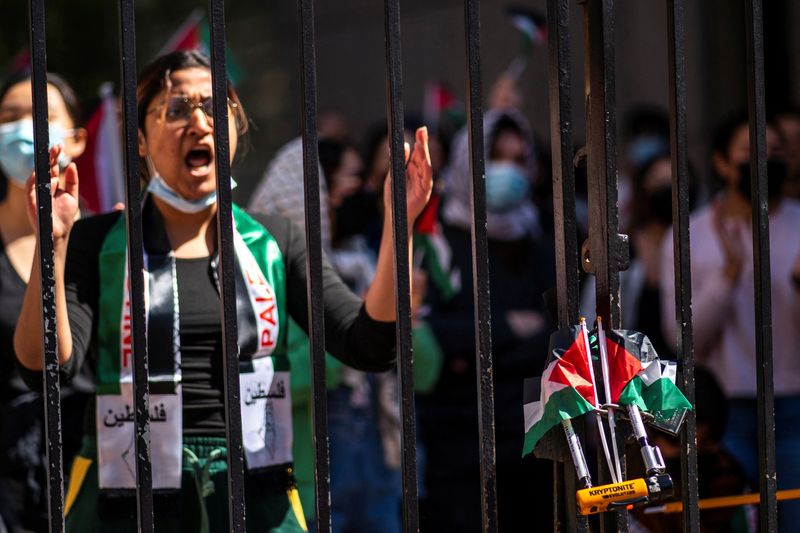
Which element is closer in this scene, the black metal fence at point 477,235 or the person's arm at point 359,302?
the black metal fence at point 477,235

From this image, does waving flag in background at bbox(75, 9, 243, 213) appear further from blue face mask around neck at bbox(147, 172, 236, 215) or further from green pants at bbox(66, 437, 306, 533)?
green pants at bbox(66, 437, 306, 533)

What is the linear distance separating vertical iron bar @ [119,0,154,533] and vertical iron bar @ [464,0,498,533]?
0.59 m

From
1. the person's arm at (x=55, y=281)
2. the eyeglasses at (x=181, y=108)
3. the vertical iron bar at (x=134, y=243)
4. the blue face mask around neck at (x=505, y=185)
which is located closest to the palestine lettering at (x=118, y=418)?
the person's arm at (x=55, y=281)

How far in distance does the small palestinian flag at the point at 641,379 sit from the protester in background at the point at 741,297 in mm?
2605

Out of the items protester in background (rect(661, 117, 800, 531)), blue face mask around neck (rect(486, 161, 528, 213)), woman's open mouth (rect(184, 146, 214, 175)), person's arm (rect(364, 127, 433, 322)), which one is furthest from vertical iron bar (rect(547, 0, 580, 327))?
blue face mask around neck (rect(486, 161, 528, 213))

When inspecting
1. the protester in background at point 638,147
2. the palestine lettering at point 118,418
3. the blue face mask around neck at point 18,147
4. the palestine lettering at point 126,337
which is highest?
the protester in background at point 638,147

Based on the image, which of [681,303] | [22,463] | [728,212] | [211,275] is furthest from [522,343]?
[681,303]

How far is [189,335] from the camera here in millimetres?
3094

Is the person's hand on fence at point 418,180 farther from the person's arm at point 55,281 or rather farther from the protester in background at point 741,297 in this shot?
the protester in background at point 741,297

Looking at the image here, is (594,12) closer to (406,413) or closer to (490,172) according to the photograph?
(406,413)

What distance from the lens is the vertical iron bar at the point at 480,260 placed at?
2352 millimetres

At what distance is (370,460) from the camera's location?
6066 millimetres

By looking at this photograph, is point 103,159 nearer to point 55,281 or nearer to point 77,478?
point 77,478

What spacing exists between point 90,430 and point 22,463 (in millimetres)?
1143
